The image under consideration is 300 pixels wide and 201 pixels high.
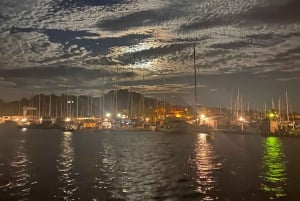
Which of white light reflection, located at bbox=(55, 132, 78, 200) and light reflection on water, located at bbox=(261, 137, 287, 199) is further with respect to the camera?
light reflection on water, located at bbox=(261, 137, 287, 199)

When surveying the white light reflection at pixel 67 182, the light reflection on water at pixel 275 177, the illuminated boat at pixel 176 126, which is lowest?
the light reflection on water at pixel 275 177

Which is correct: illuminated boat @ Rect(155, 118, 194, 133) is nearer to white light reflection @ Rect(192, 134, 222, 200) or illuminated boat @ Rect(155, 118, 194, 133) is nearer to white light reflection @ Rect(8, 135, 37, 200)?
white light reflection @ Rect(192, 134, 222, 200)

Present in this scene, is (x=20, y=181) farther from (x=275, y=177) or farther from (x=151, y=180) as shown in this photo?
(x=275, y=177)

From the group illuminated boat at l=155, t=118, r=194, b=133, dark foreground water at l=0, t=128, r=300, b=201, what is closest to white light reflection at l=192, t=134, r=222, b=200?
dark foreground water at l=0, t=128, r=300, b=201

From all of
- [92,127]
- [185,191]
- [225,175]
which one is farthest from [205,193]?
[92,127]

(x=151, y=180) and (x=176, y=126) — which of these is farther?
(x=176, y=126)

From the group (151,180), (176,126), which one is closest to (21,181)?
(151,180)

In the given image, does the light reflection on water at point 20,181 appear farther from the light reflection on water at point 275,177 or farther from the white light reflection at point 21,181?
the light reflection on water at point 275,177

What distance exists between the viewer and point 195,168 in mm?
41875

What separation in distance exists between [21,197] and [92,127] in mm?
161845

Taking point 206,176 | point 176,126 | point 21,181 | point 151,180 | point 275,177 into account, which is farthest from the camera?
point 176,126

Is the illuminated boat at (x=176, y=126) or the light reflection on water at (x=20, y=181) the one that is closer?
the light reflection on water at (x=20, y=181)

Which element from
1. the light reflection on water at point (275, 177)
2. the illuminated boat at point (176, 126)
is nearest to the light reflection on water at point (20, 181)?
the light reflection on water at point (275, 177)

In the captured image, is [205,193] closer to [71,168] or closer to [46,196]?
[46,196]
